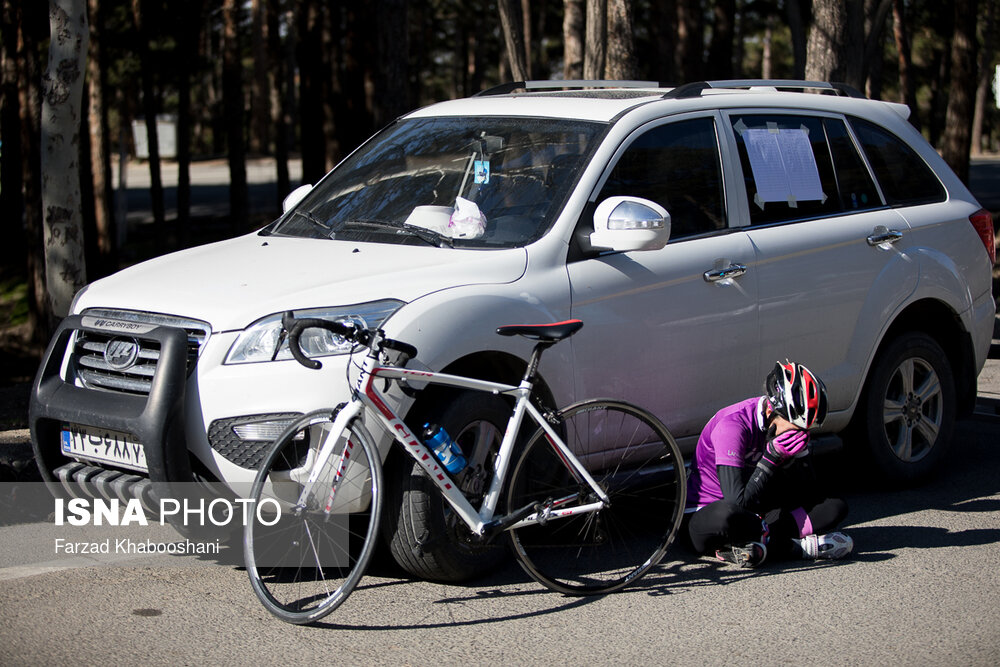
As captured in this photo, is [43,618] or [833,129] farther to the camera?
[833,129]

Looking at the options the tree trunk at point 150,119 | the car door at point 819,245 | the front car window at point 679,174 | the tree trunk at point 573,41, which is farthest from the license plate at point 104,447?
the tree trunk at point 150,119

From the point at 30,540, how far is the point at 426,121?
2800 millimetres

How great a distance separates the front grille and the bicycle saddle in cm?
114

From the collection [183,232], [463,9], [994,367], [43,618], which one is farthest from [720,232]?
[463,9]

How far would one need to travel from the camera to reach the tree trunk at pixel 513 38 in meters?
13.0

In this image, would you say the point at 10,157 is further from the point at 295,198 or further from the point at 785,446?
the point at 785,446

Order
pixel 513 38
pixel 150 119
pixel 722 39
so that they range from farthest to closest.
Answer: pixel 722 39, pixel 150 119, pixel 513 38

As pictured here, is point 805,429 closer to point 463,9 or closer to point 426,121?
point 426,121

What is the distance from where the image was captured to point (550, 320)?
4.94 metres

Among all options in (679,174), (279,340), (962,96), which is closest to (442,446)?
(279,340)

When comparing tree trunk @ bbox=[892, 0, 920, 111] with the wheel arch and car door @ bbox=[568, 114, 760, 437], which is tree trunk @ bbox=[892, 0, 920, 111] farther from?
car door @ bbox=[568, 114, 760, 437]

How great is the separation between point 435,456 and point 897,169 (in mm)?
3582

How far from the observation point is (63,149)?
8203mm

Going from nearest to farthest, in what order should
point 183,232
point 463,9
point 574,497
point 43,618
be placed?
1. point 43,618
2. point 574,497
3. point 183,232
4. point 463,9
